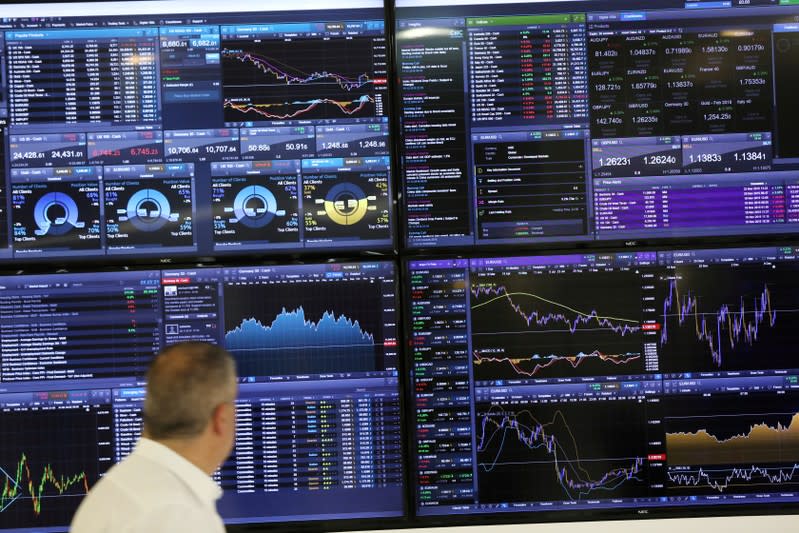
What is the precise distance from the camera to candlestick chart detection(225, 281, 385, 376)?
127 inches

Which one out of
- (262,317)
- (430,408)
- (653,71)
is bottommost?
(430,408)

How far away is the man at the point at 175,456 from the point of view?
179cm

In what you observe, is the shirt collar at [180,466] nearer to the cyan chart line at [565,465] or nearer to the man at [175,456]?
the man at [175,456]

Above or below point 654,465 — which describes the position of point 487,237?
above

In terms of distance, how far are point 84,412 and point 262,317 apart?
702 millimetres

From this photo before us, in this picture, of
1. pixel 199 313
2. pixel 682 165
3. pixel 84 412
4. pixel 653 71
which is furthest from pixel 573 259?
pixel 84 412

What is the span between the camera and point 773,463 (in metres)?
3.23

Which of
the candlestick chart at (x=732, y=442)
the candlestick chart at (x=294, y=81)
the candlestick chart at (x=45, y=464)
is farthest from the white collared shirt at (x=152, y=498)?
the candlestick chart at (x=732, y=442)

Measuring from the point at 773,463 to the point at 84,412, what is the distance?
7.99 feet

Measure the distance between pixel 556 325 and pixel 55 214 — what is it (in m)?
1.81

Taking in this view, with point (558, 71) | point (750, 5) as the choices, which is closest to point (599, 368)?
point (558, 71)

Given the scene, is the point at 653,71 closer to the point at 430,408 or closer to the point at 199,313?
the point at 430,408

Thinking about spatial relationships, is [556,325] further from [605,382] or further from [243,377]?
[243,377]

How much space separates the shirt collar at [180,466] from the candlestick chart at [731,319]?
1.88 metres
